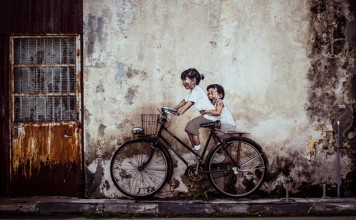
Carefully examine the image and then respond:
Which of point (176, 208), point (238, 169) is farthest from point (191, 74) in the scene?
point (176, 208)

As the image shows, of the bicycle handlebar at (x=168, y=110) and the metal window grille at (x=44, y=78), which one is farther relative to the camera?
the metal window grille at (x=44, y=78)

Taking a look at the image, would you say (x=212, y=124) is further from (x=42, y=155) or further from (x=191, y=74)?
(x=42, y=155)

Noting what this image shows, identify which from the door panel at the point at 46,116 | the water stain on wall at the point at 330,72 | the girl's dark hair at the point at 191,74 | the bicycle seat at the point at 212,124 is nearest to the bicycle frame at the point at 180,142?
the bicycle seat at the point at 212,124

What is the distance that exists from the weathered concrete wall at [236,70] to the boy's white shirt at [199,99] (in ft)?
0.48

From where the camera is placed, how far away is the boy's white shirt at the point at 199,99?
9039 mm

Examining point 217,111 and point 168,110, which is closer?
point 168,110

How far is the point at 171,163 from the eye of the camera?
29.1 feet

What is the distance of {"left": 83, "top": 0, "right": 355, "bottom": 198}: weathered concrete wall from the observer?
29.5 ft

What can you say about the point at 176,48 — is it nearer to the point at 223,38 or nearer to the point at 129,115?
the point at 223,38

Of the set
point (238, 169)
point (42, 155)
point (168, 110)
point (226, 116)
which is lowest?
point (238, 169)

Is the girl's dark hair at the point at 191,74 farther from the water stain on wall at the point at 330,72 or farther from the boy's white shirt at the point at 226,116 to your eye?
the water stain on wall at the point at 330,72

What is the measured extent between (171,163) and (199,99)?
1.25 meters

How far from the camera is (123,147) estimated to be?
8844mm

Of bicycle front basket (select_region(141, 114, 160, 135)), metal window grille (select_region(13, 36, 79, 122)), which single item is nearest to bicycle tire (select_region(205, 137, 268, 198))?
bicycle front basket (select_region(141, 114, 160, 135))
